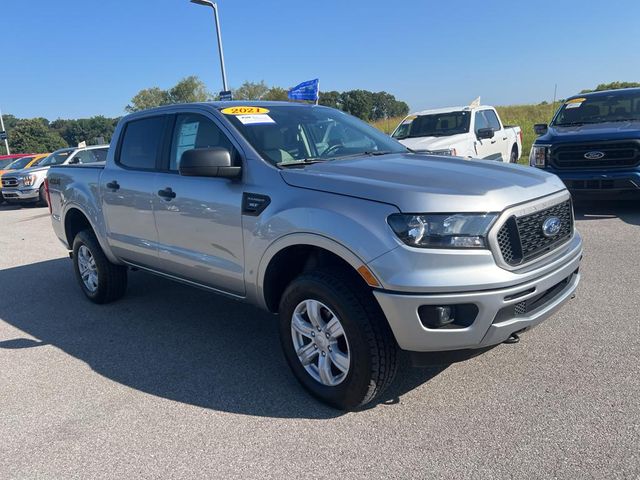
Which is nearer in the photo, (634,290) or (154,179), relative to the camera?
(154,179)

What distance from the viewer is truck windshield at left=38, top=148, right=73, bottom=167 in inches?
651

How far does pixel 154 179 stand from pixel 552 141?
6.37 m

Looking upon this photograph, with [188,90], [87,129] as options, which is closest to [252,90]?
[188,90]

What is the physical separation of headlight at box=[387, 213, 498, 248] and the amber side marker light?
0.84 feet

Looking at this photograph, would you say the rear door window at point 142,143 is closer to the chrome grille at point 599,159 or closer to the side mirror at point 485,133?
the chrome grille at point 599,159

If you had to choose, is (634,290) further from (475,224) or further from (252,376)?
(252,376)

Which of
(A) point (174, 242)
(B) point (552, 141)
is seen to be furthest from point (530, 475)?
(B) point (552, 141)

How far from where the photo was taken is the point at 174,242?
4.14m

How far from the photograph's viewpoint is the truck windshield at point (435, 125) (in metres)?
10.8

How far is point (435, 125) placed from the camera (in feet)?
36.5

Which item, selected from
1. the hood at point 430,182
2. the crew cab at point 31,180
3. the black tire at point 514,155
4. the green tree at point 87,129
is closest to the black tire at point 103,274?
the hood at point 430,182

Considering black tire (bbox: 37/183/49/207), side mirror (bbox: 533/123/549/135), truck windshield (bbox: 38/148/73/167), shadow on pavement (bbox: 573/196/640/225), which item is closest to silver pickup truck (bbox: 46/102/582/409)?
shadow on pavement (bbox: 573/196/640/225)

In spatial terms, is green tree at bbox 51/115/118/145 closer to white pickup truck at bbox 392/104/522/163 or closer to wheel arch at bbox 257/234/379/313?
white pickup truck at bbox 392/104/522/163

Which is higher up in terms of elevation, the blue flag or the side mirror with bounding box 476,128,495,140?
the blue flag
